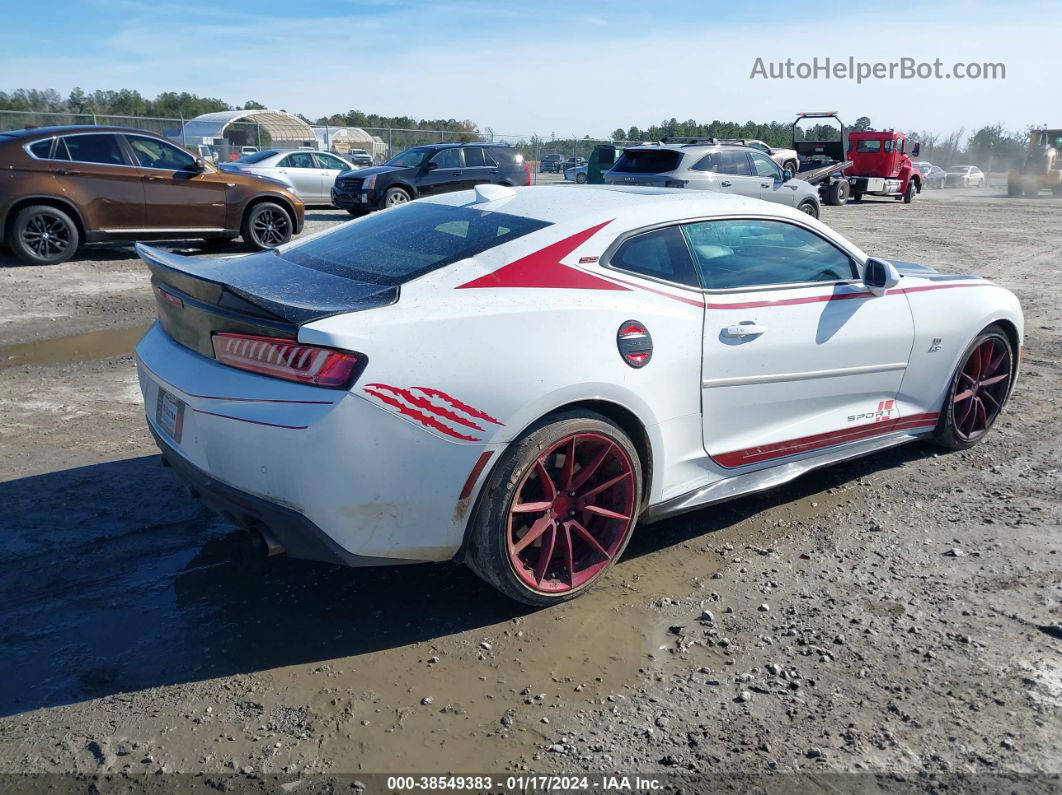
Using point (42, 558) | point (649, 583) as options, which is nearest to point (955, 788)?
point (649, 583)

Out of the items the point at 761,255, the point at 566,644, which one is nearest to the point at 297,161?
the point at 761,255

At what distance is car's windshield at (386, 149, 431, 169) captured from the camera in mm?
18438

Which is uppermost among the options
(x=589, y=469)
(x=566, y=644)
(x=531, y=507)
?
(x=589, y=469)

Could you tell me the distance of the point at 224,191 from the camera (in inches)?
472

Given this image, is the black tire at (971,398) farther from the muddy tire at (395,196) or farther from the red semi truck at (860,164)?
the red semi truck at (860,164)

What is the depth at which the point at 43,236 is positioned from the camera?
10.7 metres

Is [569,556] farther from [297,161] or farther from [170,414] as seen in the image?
[297,161]

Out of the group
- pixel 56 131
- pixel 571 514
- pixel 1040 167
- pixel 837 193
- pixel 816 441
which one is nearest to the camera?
pixel 571 514

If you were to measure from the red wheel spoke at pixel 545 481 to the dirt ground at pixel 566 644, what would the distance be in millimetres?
495

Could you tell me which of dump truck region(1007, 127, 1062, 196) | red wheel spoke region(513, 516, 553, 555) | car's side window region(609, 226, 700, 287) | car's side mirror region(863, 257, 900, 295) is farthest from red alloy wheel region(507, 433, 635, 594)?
dump truck region(1007, 127, 1062, 196)

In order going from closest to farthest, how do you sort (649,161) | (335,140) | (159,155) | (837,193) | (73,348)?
(73,348) < (159,155) < (649,161) < (837,193) < (335,140)

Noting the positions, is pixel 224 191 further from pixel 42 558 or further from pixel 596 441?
pixel 596 441

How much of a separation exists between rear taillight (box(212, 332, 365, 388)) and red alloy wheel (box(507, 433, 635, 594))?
777mm

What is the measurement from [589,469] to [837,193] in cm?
2561
